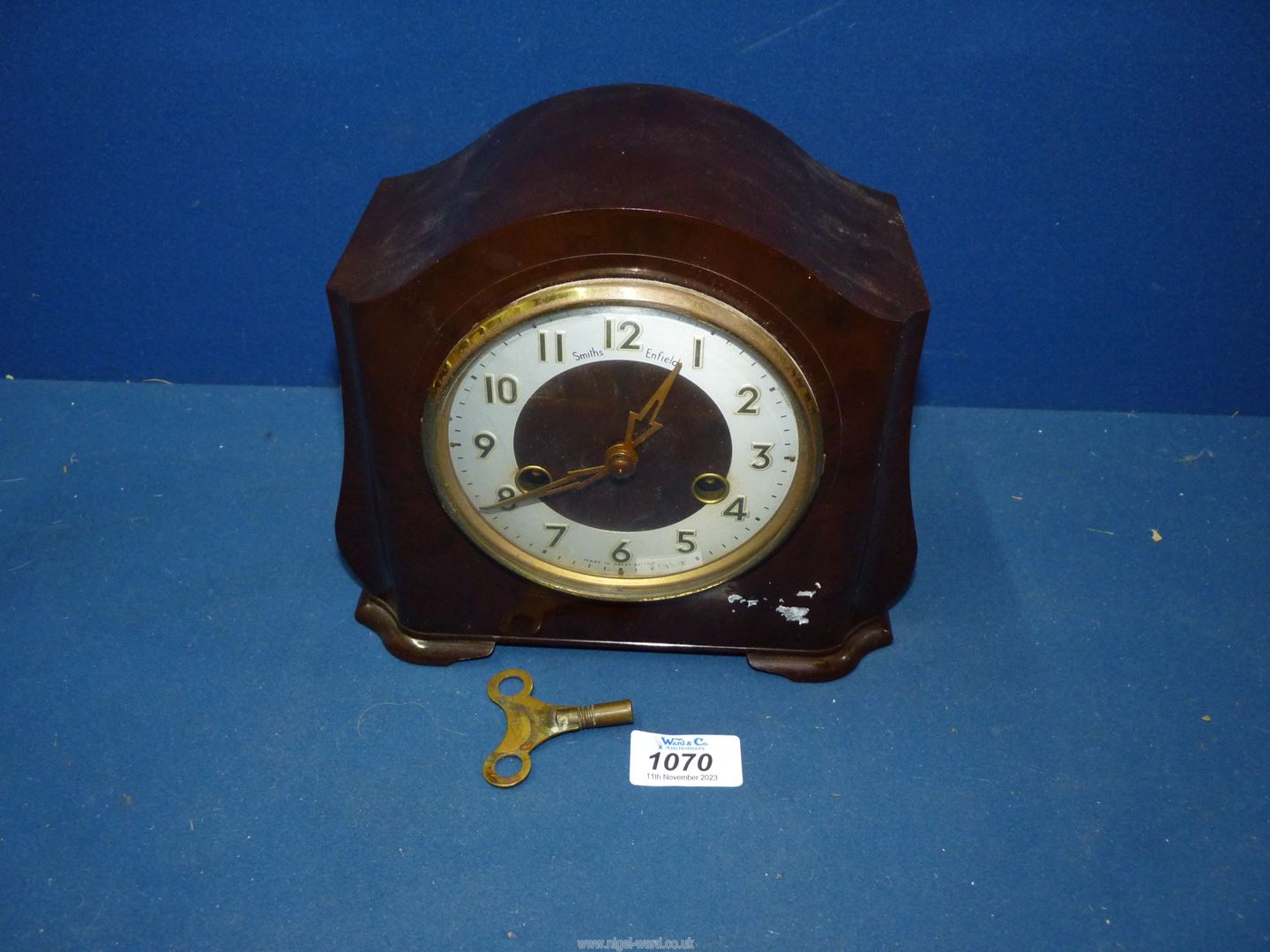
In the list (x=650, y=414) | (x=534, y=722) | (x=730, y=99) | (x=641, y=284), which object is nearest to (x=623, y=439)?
(x=650, y=414)

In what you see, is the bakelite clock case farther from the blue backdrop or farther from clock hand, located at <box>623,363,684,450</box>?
the blue backdrop

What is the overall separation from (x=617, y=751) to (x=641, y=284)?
59cm

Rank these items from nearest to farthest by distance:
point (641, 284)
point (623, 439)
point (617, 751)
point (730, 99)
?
point (641, 284) < point (623, 439) < point (617, 751) < point (730, 99)

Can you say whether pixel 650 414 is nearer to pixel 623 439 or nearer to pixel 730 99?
pixel 623 439

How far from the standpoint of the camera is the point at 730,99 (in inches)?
64.1

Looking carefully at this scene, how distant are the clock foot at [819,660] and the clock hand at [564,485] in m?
0.35

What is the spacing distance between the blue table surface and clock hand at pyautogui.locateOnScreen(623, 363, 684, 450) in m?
0.37

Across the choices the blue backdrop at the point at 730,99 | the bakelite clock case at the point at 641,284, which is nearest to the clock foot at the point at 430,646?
the bakelite clock case at the point at 641,284

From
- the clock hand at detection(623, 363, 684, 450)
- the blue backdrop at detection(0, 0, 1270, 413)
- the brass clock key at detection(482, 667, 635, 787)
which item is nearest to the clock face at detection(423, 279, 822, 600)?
the clock hand at detection(623, 363, 684, 450)

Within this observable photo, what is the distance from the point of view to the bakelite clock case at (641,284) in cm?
119

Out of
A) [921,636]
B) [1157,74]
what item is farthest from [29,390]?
[1157,74]

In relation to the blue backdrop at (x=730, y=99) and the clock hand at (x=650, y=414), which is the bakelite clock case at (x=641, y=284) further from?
the blue backdrop at (x=730, y=99)

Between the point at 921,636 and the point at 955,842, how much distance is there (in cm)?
31

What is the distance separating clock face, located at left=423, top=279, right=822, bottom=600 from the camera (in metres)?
1.22
